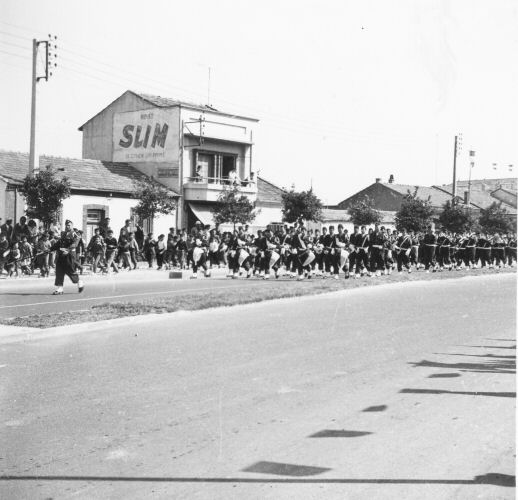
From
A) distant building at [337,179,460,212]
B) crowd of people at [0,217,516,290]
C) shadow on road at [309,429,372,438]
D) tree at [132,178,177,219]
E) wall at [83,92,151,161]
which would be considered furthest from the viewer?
distant building at [337,179,460,212]

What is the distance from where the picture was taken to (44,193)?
24297 mm

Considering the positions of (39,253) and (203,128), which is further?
(203,128)

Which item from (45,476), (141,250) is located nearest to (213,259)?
(141,250)

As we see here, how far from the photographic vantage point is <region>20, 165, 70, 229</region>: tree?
2420 centimetres

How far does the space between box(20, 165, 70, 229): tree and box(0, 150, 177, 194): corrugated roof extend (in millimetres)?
5542

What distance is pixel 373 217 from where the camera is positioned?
2009 inches

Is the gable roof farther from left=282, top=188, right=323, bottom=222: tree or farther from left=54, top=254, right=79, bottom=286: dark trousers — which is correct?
left=54, top=254, right=79, bottom=286: dark trousers

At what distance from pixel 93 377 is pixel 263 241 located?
1557cm

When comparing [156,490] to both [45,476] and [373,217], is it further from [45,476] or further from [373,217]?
[373,217]

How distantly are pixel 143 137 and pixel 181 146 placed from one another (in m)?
2.63

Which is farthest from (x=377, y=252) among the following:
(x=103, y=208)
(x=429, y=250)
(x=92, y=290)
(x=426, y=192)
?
(x=426, y=192)

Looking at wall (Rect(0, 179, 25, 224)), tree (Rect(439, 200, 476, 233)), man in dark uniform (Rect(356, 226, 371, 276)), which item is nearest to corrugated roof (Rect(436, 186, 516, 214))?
tree (Rect(439, 200, 476, 233))

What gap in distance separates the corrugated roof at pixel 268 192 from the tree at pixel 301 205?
1.54 m

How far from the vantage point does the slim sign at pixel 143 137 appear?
39969 millimetres
